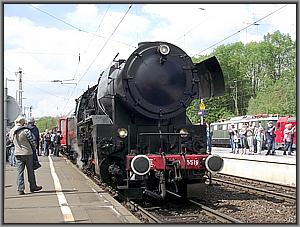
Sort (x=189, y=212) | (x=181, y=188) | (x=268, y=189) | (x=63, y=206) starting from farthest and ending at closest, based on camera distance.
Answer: (x=268, y=189), (x=181, y=188), (x=189, y=212), (x=63, y=206)

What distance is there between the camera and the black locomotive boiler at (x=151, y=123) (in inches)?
398

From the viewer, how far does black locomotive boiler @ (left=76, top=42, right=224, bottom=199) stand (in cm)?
1011

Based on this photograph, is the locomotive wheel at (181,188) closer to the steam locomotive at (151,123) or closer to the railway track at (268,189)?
the steam locomotive at (151,123)

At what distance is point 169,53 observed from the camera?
35.1ft

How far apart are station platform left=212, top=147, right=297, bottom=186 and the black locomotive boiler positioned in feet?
18.2

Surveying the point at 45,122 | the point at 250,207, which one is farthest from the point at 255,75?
the point at 250,207

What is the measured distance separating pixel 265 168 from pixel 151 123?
24.2ft

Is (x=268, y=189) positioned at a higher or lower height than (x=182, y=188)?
lower

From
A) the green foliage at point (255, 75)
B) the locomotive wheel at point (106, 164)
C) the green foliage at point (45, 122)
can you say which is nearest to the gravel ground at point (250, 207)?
the locomotive wheel at point (106, 164)

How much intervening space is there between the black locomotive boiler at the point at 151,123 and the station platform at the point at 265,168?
5.56m

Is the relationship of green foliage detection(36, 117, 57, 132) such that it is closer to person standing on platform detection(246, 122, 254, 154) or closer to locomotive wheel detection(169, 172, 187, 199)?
person standing on platform detection(246, 122, 254, 154)

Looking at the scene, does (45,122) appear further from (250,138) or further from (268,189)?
(268,189)

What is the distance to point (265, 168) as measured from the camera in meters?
16.9

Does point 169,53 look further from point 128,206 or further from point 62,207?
point 62,207
